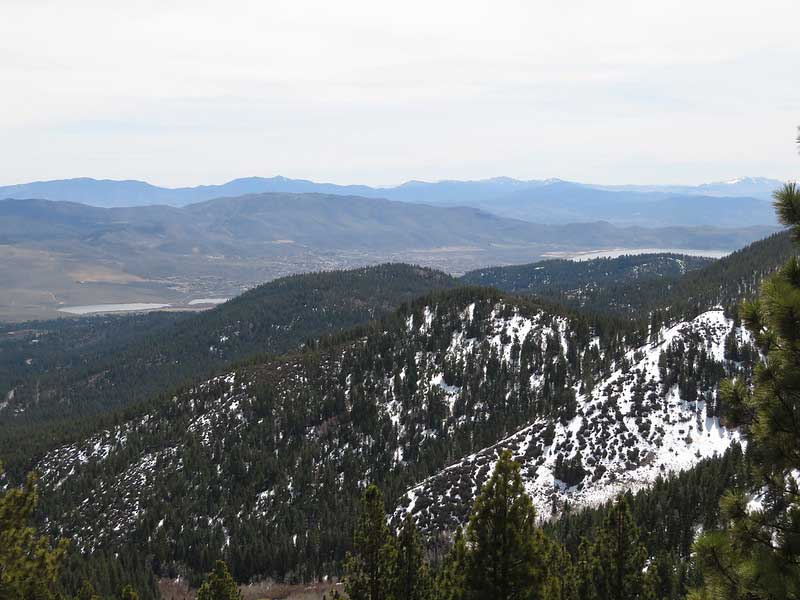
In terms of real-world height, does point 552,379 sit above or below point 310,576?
above

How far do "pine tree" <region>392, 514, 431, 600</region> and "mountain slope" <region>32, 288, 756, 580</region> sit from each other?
84.0m

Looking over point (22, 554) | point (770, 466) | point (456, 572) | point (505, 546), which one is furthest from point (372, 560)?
point (770, 466)

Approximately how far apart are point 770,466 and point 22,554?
2865 cm

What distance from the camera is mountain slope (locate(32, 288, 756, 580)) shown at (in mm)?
126688

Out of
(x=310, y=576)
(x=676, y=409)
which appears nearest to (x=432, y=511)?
(x=310, y=576)

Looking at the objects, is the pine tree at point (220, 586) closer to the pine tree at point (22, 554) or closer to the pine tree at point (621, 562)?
the pine tree at point (22, 554)

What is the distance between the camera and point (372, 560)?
31969 millimetres

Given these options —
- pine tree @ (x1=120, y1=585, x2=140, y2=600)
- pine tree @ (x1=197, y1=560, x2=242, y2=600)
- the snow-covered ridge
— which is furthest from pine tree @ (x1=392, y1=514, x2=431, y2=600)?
the snow-covered ridge

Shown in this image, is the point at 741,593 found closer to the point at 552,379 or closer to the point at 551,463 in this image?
the point at 551,463

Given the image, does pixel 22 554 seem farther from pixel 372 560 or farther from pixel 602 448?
pixel 602 448

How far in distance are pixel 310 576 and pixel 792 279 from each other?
115m

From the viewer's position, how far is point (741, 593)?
491 inches

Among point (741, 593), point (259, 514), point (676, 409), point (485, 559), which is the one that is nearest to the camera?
point (741, 593)

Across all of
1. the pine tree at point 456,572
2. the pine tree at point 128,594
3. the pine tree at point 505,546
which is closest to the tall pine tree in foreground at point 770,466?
the pine tree at point 505,546
